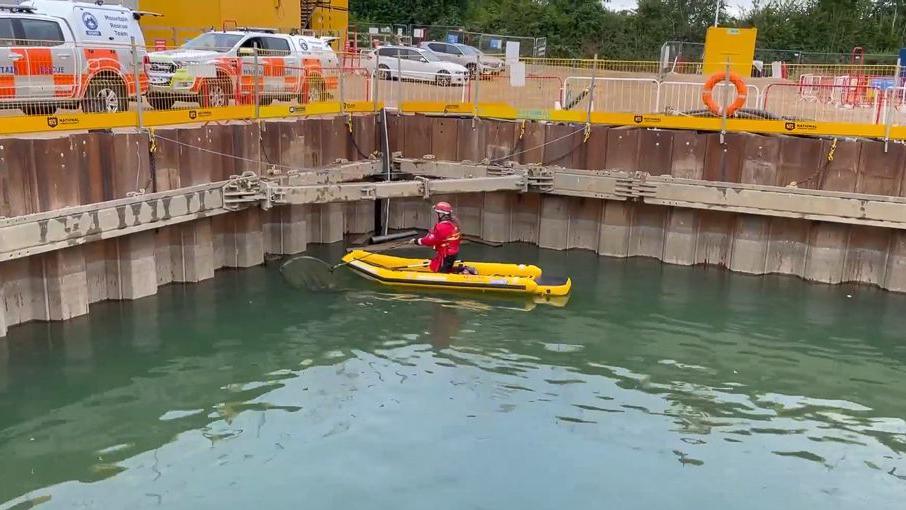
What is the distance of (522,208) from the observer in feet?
57.0

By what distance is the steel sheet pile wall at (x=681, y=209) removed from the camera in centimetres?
1465

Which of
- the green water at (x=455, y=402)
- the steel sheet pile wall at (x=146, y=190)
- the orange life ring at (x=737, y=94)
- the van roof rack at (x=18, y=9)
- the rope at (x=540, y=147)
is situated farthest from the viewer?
the rope at (x=540, y=147)

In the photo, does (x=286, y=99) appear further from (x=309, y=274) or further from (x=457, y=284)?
(x=457, y=284)

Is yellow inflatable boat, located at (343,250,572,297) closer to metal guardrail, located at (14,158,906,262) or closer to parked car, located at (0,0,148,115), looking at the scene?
metal guardrail, located at (14,158,906,262)

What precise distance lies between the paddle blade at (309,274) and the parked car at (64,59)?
3.84m

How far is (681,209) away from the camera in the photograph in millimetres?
15766

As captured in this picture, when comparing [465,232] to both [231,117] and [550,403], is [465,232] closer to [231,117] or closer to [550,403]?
[231,117]

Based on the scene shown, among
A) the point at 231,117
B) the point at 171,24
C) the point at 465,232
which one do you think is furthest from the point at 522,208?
the point at 171,24

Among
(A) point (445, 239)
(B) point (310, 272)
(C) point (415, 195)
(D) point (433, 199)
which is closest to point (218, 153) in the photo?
(B) point (310, 272)

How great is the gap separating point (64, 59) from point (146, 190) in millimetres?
3197

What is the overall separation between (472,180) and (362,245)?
269 centimetres

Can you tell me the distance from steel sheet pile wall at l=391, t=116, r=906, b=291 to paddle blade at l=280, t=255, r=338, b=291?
4.12 metres

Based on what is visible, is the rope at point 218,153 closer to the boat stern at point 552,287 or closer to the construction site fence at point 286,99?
the construction site fence at point 286,99

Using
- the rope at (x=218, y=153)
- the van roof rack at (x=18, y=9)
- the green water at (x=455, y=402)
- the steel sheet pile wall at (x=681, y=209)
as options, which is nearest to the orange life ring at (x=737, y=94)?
the steel sheet pile wall at (x=681, y=209)
